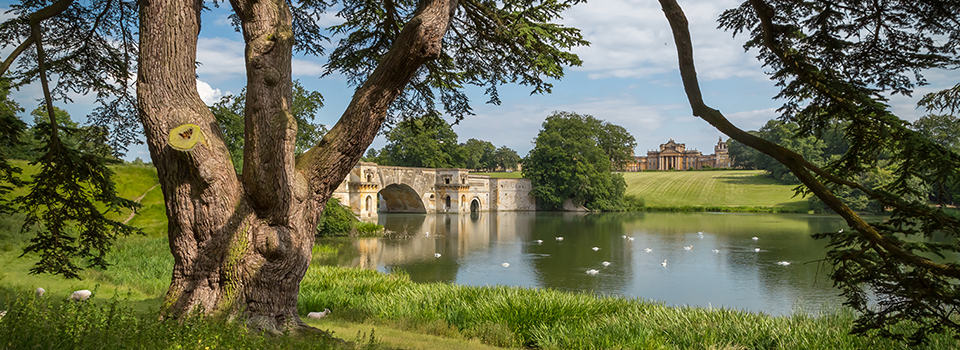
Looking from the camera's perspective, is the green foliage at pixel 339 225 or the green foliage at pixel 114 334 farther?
the green foliage at pixel 339 225

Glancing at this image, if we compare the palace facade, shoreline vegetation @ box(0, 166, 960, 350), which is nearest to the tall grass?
shoreline vegetation @ box(0, 166, 960, 350)

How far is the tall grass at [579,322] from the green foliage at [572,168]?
1496 inches

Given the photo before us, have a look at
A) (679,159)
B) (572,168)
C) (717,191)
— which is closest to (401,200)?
(572,168)

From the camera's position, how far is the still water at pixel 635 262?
1261 cm

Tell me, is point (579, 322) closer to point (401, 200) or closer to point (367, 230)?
point (367, 230)

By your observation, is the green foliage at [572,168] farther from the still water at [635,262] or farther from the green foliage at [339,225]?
the green foliage at [339,225]

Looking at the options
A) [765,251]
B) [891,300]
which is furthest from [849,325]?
[765,251]

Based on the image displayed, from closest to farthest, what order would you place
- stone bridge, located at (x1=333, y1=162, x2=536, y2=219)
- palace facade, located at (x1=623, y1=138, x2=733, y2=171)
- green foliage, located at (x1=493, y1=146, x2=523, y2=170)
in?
1. stone bridge, located at (x1=333, y1=162, x2=536, y2=219)
2. green foliage, located at (x1=493, y1=146, x2=523, y2=170)
3. palace facade, located at (x1=623, y1=138, x2=733, y2=171)

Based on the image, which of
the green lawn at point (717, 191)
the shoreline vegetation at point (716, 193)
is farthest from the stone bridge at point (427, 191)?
the green lawn at point (717, 191)

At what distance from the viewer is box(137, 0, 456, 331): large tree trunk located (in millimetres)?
3541

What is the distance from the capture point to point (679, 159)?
326ft

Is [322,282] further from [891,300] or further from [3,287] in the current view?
[891,300]

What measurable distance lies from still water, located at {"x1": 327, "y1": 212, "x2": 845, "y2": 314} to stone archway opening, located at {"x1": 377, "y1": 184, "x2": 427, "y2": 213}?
1441 cm

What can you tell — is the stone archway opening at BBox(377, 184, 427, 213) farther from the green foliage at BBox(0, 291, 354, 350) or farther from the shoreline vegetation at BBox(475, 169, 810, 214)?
the green foliage at BBox(0, 291, 354, 350)
